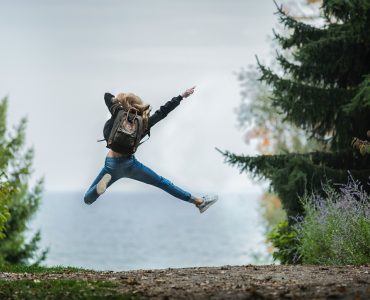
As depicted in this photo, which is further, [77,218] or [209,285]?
[77,218]

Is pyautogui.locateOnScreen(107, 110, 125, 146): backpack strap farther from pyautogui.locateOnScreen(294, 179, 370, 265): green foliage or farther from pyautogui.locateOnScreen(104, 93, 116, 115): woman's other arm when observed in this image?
pyautogui.locateOnScreen(294, 179, 370, 265): green foliage

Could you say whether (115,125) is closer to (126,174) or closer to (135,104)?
(135,104)

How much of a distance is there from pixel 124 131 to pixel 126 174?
706 mm

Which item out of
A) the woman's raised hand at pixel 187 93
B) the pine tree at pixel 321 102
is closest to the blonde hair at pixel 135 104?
the woman's raised hand at pixel 187 93

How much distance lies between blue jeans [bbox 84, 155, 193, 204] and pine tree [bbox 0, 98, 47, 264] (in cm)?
1240

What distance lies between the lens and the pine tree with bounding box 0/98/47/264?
2312cm

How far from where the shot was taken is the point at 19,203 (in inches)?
943

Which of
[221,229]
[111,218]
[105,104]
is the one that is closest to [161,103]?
[105,104]

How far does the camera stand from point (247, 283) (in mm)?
9227

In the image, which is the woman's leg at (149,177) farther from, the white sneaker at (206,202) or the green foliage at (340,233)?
the green foliage at (340,233)

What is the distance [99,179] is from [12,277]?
184 centimetres

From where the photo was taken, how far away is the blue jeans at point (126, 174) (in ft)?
34.6

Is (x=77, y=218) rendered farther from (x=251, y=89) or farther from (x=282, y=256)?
(x=282, y=256)

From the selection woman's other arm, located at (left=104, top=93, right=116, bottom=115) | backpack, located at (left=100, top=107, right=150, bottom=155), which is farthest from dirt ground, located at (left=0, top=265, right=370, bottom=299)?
woman's other arm, located at (left=104, top=93, right=116, bottom=115)
